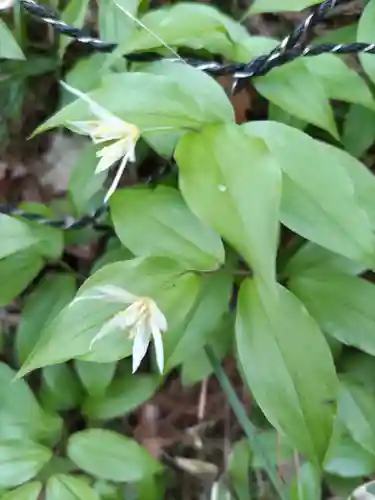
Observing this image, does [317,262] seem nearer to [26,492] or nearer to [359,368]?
[359,368]

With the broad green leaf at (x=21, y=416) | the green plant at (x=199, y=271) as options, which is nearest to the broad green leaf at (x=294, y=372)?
the green plant at (x=199, y=271)

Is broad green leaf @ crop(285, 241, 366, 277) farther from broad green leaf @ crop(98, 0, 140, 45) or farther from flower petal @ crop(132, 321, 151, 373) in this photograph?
broad green leaf @ crop(98, 0, 140, 45)

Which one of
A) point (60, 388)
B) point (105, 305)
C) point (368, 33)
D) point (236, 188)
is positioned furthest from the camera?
point (60, 388)

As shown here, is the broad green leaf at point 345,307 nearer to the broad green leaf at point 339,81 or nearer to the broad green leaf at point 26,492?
the broad green leaf at point 339,81

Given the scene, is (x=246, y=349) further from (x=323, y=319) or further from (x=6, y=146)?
(x=6, y=146)

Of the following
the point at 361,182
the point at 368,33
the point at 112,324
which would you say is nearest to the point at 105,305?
the point at 112,324
